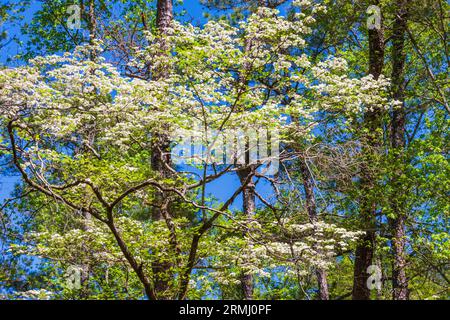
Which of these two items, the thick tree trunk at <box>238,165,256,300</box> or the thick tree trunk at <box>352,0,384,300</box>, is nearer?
the thick tree trunk at <box>352,0,384,300</box>

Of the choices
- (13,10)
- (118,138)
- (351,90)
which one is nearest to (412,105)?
(351,90)

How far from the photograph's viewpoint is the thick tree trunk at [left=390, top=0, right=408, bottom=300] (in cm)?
1248

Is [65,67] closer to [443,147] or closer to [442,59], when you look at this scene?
[443,147]

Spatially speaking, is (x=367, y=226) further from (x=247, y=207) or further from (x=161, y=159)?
(x=161, y=159)

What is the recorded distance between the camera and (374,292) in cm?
1509

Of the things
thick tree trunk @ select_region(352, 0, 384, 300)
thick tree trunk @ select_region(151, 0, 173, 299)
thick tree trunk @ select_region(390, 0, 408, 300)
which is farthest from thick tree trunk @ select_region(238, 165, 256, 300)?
thick tree trunk @ select_region(390, 0, 408, 300)

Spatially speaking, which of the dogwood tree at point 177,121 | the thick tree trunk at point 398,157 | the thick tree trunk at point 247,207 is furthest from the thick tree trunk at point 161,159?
the thick tree trunk at point 398,157

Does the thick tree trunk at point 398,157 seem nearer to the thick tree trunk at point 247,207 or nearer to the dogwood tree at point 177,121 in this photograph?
the dogwood tree at point 177,121

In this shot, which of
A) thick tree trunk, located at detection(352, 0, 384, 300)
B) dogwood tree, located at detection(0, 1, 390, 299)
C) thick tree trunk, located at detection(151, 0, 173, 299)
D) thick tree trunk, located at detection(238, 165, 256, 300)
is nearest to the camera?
dogwood tree, located at detection(0, 1, 390, 299)

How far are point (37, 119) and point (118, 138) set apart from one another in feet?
4.61

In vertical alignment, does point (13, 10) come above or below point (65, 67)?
above

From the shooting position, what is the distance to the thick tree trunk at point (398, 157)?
41.0ft

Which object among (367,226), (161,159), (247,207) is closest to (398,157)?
(367,226)

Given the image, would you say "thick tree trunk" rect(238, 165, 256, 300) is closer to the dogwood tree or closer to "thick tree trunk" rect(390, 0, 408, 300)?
the dogwood tree
